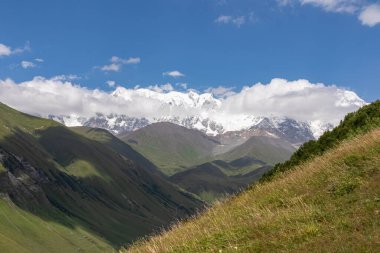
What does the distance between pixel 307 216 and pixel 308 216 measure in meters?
0.03

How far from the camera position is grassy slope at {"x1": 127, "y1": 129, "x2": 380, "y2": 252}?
11.7m

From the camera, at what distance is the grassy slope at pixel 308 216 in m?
11.7

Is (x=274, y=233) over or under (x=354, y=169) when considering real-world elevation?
under

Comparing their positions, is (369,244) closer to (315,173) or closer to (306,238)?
(306,238)

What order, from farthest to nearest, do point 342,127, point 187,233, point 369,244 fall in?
point 342,127
point 187,233
point 369,244

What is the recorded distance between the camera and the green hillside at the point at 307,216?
38.3 ft

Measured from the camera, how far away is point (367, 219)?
1207cm

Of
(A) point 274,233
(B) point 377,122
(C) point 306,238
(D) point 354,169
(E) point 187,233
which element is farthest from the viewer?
(B) point 377,122

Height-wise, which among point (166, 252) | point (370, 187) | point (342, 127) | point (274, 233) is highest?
point (342, 127)

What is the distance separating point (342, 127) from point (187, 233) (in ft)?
55.9

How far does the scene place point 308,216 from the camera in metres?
13.4

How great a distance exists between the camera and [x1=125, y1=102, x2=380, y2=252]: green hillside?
38.3 feet

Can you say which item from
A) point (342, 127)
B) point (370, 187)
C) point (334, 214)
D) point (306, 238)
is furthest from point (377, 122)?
point (306, 238)

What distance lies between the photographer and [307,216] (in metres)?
13.4
